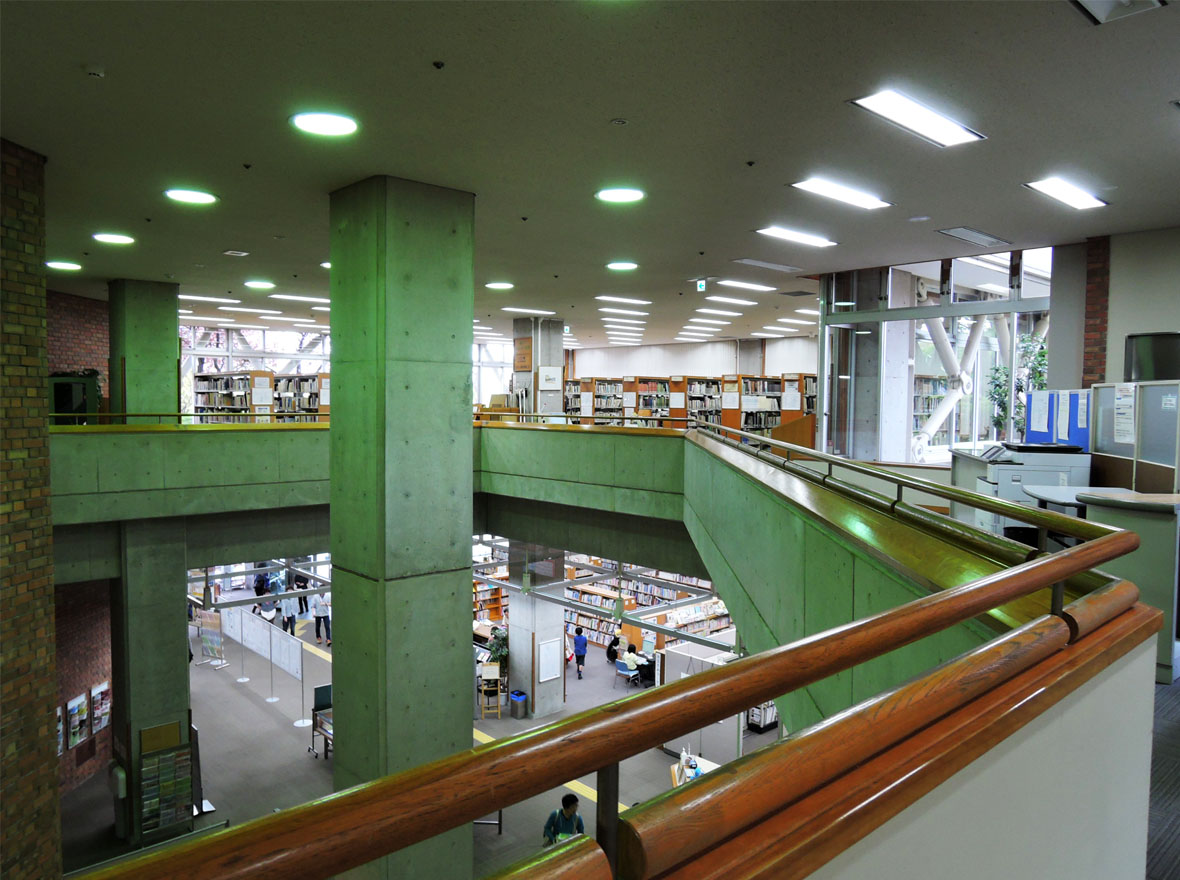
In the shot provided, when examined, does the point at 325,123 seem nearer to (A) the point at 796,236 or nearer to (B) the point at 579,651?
(A) the point at 796,236

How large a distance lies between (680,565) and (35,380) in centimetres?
676

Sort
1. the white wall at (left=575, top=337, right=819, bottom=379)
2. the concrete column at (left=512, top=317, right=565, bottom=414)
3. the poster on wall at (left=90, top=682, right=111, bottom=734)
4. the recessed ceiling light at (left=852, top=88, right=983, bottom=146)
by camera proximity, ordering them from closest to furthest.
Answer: the recessed ceiling light at (left=852, top=88, right=983, bottom=146)
the poster on wall at (left=90, top=682, right=111, bottom=734)
the concrete column at (left=512, top=317, right=565, bottom=414)
the white wall at (left=575, top=337, right=819, bottom=379)

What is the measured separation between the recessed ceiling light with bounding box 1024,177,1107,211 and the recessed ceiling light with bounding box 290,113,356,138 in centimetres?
548

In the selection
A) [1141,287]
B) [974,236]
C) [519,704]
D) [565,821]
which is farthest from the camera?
[519,704]

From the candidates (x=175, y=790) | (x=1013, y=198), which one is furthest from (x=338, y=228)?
(x=175, y=790)

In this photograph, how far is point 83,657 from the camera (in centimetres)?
1046

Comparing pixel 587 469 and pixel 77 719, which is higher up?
pixel 587 469

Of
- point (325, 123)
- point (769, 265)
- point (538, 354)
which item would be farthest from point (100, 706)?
point (769, 265)

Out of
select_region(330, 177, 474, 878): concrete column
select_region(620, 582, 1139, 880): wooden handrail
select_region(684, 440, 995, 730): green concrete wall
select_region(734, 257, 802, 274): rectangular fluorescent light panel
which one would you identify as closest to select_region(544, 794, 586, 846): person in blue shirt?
select_region(330, 177, 474, 878): concrete column

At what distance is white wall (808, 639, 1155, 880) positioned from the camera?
1.12m

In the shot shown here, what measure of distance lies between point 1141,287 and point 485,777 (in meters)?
9.57

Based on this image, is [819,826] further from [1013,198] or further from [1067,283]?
[1067,283]

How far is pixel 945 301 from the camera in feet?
32.1

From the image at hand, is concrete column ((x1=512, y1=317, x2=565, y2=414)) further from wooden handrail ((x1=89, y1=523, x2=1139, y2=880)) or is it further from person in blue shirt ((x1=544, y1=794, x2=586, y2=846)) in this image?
wooden handrail ((x1=89, y1=523, x2=1139, y2=880))
